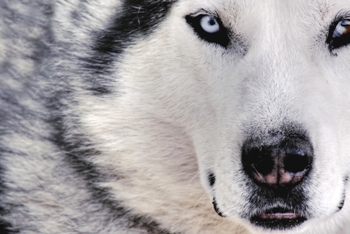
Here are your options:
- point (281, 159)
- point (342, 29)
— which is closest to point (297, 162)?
point (281, 159)

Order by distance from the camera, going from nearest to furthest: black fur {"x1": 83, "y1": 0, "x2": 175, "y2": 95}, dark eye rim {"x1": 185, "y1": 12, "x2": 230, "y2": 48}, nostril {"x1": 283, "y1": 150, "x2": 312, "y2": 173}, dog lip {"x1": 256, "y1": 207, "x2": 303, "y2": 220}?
1. nostril {"x1": 283, "y1": 150, "x2": 312, "y2": 173}
2. dog lip {"x1": 256, "y1": 207, "x2": 303, "y2": 220}
3. dark eye rim {"x1": 185, "y1": 12, "x2": 230, "y2": 48}
4. black fur {"x1": 83, "y1": 0, "x2": 175, "y2": 95}

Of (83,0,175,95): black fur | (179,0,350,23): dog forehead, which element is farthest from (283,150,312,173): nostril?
(83,0,175,95): black fur

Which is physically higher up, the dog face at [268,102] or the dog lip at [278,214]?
the dog face at [268,102]

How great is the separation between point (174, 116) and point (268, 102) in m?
0.52

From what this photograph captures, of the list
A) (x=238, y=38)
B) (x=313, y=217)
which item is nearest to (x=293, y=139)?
(x=313, y=217)

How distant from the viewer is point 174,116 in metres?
2.49

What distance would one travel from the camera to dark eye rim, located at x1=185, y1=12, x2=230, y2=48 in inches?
89.5

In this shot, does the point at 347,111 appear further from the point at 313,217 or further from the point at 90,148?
the point at 90,148

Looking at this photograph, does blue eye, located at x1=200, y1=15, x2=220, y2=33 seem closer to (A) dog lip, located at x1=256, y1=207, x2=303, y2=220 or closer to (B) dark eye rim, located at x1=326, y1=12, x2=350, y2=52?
(B) dark eye rim, located at x1=326, y1=12, x2=350, y2=52

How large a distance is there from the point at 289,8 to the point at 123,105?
798mm

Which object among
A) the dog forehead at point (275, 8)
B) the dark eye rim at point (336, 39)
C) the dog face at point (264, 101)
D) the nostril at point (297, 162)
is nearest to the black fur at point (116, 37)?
the dog face at point (264, 101)

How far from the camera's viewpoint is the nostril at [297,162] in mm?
1989

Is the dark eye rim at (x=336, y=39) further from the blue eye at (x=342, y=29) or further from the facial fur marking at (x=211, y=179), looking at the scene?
the facial fur marking at (x=211, y=179)

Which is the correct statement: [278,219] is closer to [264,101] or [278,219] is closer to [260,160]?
[260,160]
